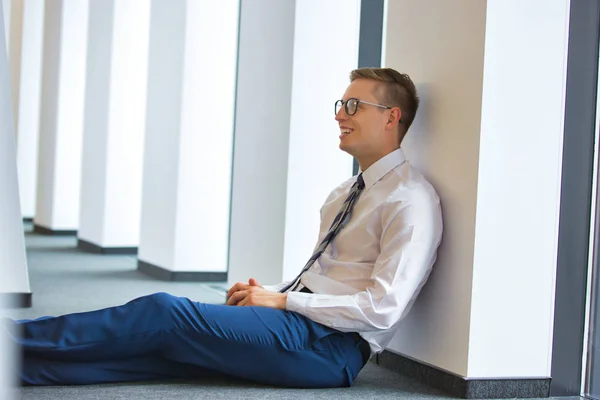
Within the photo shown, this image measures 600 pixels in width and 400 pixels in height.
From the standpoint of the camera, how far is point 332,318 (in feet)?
8.28

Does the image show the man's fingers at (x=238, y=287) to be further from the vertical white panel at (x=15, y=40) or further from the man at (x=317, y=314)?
the vertical white panel at (x=15, y=40)

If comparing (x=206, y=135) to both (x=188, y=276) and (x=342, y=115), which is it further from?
(x=342, y=115)

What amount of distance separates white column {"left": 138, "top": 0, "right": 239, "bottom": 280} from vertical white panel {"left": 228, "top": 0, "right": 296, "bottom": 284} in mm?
1272

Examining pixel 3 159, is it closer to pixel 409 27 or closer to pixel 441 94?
pixel 441 94

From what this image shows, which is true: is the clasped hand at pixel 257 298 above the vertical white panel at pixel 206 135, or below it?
below

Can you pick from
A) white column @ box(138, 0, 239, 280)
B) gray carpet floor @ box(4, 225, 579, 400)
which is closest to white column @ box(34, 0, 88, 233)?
gray carpet floor @ box(4, 225, 579, 400)

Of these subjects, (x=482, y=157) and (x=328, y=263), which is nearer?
(x=482, y=157)

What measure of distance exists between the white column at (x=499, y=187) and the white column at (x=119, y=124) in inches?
238

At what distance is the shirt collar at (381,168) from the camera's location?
9.32 ft

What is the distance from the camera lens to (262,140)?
471cm

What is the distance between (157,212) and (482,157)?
14.7ft

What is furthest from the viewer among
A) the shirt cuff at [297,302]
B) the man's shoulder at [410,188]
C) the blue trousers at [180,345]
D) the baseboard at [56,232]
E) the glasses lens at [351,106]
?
the baseboard at [56,232]

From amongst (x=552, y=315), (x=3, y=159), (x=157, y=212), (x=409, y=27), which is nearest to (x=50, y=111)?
(x=157, y=212)

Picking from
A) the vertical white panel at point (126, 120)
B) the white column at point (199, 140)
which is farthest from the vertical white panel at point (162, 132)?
the vertical white panel at point (126, 120)
